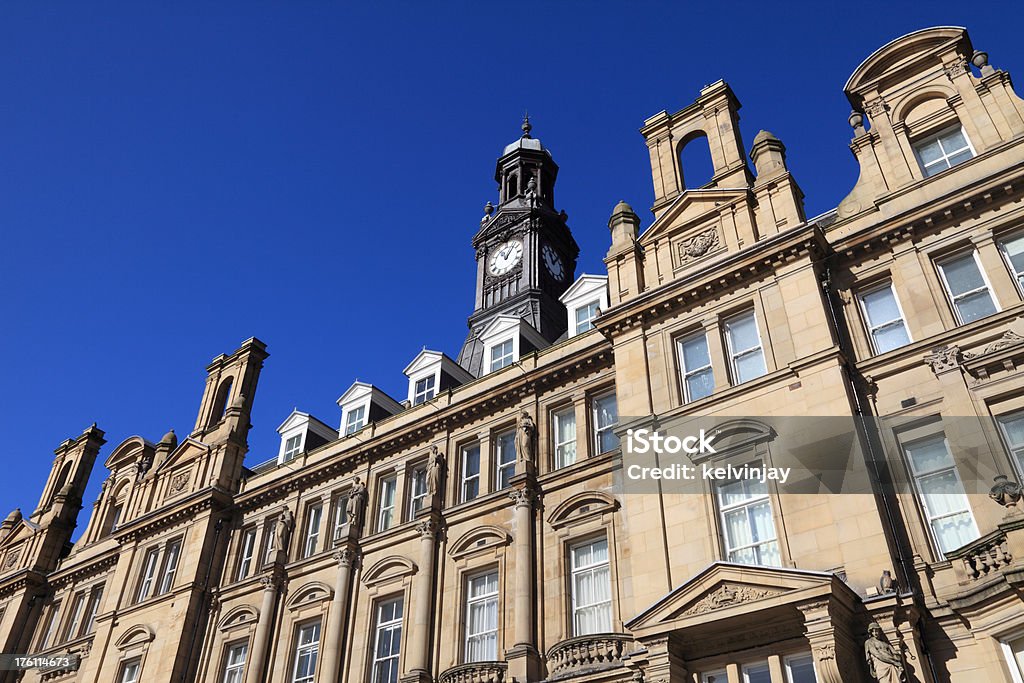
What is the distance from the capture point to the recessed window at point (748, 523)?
18.8 metres

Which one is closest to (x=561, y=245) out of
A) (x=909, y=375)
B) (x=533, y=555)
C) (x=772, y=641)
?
(x=533, y=555)

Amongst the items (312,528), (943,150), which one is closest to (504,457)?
(312,528)

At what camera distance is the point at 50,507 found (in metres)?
45.1

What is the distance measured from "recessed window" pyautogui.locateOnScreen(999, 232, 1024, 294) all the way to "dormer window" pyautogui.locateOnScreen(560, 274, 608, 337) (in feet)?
42.1

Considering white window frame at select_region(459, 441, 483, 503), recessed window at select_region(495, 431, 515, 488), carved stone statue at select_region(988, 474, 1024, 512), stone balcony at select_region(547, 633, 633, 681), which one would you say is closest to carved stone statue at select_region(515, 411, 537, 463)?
recessed window at select_region(495, 431, 515, 488)

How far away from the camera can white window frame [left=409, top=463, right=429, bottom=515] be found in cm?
2864

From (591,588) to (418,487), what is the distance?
8.49m

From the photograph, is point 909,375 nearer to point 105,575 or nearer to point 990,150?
point 990,150

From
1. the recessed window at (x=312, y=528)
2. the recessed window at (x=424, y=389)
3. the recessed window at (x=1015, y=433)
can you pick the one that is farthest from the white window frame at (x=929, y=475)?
the recessed window at (x=312, y=528)

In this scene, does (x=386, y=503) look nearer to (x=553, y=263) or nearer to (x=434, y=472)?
(x=434, y=472)

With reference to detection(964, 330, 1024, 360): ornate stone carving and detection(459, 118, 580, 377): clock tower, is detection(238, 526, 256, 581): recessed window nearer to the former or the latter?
detection(459, 118, 580, 377): clock tower

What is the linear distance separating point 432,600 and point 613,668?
7.18m

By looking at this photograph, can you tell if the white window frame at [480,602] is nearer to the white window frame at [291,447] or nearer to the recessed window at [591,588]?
the recessed window at [591,588]

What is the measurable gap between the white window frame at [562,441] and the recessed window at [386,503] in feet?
21.1
